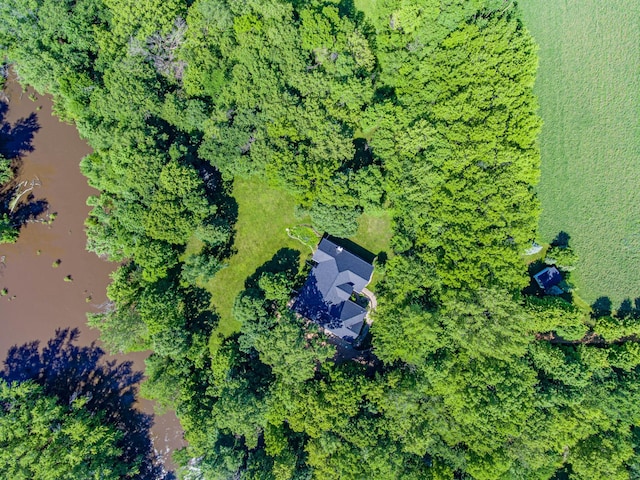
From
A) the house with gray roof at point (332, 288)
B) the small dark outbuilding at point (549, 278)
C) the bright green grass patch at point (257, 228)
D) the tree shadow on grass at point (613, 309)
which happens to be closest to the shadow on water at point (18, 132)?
the bright green grass patch at point (257, 228)

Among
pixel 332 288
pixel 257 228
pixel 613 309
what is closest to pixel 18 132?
pixel 257 228

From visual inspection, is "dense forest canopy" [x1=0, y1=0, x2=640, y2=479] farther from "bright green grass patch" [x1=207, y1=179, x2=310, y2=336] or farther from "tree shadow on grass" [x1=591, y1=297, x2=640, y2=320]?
"bright green grass patch" [x1=207, y1=179, x2=310, y2=336]

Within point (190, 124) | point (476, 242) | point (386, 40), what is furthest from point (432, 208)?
point (190, 124)

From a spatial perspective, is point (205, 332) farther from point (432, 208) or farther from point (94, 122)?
point (432, 208)

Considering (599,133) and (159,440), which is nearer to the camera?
(599,133)

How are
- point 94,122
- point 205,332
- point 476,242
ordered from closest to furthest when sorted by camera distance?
point 476,242
point 94,122
point 205,332

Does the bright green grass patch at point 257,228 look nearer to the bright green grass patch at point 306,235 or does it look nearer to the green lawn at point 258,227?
the green lawn at point 258,227

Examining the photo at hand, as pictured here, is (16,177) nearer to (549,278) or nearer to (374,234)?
(374,234)
